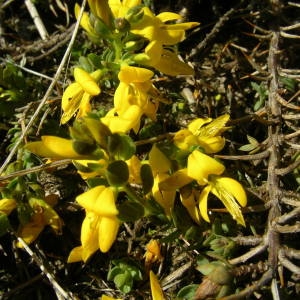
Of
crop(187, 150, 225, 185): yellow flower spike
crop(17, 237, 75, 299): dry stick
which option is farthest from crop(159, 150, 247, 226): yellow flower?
crop(17, 237, 75, 299): dry stick

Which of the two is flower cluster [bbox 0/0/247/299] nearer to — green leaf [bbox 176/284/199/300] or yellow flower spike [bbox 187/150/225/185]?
yellow flower spike [bbox 187/150/225/185]

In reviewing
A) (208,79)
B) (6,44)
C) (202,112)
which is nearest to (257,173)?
(202,112)

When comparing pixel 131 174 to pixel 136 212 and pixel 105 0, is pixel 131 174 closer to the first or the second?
pixel 136 212

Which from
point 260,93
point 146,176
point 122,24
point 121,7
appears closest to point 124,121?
point 146,176

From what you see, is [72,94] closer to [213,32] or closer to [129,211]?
[129,211]

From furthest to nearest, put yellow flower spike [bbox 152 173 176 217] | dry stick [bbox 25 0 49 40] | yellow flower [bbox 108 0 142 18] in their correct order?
dry stick [bbox 25 0 49 40]
yellow flower [bbox 108 0 142 18]
yellow flower spike [bbox 152 173 176 217]

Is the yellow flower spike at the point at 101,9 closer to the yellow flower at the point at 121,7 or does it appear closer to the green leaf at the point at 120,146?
the yellow flower at the point at 121,7

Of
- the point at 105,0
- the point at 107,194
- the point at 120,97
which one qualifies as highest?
the point at 105,0
